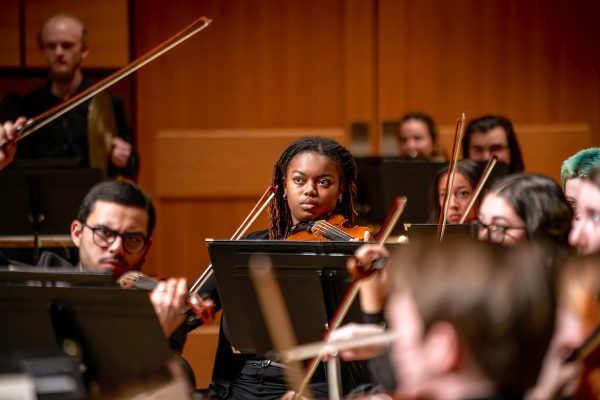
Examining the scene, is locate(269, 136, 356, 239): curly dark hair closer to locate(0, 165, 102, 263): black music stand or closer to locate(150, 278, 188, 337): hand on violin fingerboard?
locate(0, 165, 102, 263): black music stand

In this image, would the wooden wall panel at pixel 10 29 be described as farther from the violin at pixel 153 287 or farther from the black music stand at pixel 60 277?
the black music stand at pixel 60 277

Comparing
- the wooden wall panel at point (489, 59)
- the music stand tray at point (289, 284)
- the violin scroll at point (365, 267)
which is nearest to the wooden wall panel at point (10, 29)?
the wooden wall panel at point (489, 59)

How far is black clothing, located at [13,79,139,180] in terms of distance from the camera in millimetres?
3822

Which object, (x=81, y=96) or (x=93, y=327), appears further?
(x=81, y=96)

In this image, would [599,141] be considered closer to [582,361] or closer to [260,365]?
[260,365]

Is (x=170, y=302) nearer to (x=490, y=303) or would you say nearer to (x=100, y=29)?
(x=490, y=303)

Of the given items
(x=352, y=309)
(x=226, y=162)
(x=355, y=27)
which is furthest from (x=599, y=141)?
(x=352, y=309)

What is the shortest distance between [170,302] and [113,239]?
55 centimetres

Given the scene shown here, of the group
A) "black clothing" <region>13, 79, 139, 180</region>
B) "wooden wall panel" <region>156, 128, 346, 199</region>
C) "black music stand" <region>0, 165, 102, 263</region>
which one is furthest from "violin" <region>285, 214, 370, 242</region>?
"wooden wall panel" <region>156, 128, 346, 199</region>

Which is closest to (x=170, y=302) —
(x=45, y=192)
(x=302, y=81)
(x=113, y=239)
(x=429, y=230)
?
(x=113, y=239)

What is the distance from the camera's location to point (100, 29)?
4.44m

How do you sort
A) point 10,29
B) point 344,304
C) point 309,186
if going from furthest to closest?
point 10,29 → point 309,186 → point 344,304

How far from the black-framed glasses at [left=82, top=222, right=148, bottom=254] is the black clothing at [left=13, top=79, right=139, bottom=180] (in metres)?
1.28

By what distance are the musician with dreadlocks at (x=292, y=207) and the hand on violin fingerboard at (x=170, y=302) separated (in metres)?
0.49
